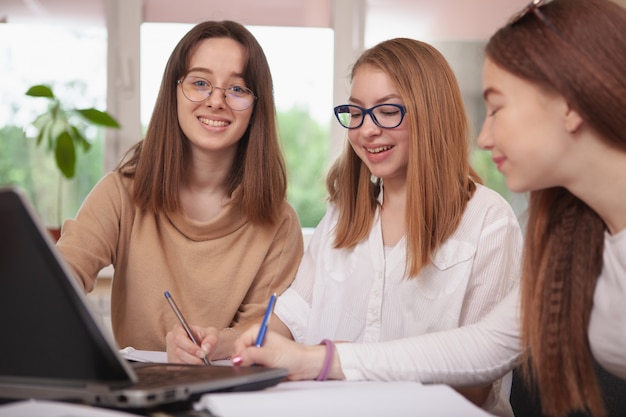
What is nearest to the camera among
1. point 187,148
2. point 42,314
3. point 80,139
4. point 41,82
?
point 42,314

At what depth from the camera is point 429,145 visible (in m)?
1.60

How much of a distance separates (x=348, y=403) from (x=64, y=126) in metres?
2.79

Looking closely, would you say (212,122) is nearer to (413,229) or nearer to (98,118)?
(413,229)

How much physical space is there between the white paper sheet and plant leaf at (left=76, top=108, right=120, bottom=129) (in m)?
2.45

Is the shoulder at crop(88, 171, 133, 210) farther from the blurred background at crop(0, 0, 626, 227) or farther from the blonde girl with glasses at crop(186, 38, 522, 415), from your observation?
the blurred background at crop(0, 0, 626, 227)

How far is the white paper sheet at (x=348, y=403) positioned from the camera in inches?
32.0

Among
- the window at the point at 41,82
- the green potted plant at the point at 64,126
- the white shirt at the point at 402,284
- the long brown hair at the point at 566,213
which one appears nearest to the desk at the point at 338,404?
the long brown hair at the point at 566,213

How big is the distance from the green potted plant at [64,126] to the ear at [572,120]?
236 cm

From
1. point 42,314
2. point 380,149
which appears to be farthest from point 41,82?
point 42,314

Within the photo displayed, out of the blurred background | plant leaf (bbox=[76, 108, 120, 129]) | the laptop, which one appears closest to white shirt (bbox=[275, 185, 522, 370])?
the laptop

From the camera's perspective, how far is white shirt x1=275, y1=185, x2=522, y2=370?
1.57m

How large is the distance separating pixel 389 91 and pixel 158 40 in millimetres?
2286

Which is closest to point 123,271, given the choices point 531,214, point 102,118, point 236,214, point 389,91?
point 236,214

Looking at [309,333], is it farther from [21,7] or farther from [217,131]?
[21,7]
